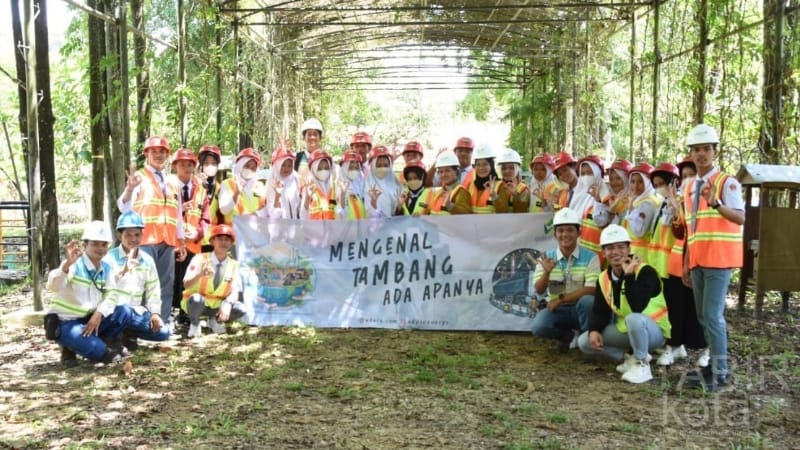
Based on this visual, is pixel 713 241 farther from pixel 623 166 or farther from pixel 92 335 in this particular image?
pixel 92 335

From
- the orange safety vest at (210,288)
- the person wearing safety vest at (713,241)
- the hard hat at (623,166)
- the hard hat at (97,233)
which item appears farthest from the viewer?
the orange safety vest at (210,288)

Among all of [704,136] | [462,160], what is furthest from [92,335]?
[704,136]

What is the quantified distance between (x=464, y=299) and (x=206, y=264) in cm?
239

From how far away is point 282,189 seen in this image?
7.18 m

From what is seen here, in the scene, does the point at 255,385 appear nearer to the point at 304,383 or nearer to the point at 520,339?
the point at 304,383

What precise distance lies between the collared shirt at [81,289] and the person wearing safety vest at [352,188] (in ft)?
7.96

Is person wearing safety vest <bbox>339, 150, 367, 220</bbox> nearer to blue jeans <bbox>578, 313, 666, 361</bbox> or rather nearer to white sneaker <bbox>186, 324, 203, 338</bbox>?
white sneaker <bbox>186, 324, 203, 338</bbox>

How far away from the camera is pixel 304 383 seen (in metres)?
5.09

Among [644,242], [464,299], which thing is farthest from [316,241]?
[644,242]

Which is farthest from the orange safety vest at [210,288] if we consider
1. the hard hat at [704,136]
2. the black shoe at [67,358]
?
the hard hat at [704,136]

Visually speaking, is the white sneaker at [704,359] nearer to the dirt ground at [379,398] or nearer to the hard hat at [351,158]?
the dirt ground at [379,398]

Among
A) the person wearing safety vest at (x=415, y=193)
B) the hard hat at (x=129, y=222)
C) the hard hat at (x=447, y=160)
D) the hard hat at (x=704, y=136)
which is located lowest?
the hard hat at (x=129, y=222)

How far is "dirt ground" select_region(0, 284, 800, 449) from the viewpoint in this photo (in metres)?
4.02

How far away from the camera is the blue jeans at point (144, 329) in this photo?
18.7 feet
